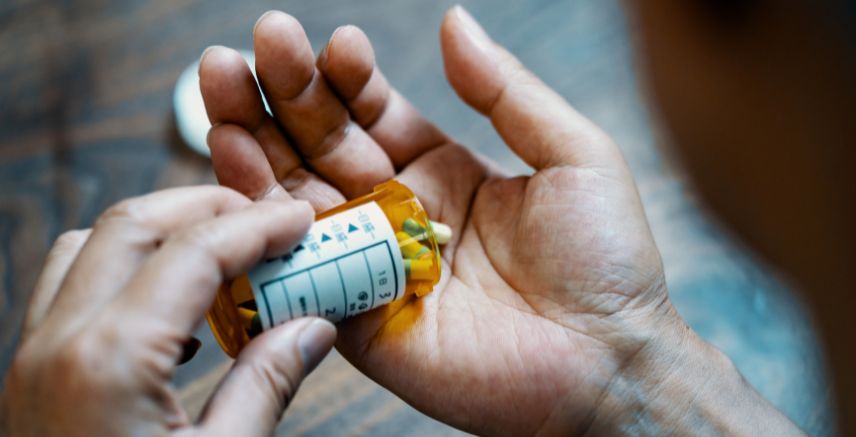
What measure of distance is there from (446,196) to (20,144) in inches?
28.7

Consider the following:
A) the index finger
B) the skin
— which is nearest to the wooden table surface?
the skin

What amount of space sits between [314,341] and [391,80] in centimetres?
71

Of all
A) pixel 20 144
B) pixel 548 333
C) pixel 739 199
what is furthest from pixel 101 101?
pixel 739 199

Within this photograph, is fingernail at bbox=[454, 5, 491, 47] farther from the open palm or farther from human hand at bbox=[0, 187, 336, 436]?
human hand at bbox=[0, 187, 336, 436]

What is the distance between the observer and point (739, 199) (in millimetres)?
1228

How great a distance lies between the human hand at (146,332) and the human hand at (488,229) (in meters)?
0.18

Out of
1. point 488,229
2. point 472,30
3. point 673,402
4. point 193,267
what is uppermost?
point 472,30

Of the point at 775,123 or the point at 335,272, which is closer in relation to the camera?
the point at 335,272

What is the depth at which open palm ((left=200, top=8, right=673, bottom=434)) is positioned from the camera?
2.46 ft

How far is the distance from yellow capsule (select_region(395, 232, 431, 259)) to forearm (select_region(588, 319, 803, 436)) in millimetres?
276

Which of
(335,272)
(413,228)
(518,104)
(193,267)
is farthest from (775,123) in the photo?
(193,267)

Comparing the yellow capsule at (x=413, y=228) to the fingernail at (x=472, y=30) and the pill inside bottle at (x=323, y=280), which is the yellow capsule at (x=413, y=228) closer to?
the pill inside bottle at (x=323, y=280)

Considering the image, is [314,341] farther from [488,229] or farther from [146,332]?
[488,229]

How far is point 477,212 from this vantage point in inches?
35.4
